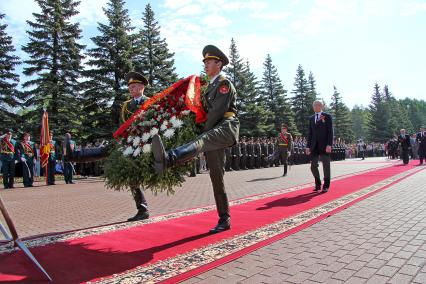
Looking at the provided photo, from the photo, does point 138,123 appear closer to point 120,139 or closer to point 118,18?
point 120,139

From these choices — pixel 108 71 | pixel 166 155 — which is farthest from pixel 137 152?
pixel 108 71

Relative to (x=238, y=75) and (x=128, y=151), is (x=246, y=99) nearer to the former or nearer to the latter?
(x=238, y=75)

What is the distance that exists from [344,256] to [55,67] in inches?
1187

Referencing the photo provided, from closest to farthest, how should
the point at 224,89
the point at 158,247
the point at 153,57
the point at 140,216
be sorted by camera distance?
the point at 158,247, the point at 224,89, the point at 140,216, the point at 153,57

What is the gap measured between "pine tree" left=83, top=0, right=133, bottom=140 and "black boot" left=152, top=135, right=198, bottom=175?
88.0ft

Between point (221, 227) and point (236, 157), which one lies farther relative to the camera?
point (236, 157)

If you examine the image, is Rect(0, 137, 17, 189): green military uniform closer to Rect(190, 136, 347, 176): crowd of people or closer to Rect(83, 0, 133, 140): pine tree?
Rect(190, 136, 347, 176): crowd of people

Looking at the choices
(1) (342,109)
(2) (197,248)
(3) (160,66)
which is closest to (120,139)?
(2) (197,248)

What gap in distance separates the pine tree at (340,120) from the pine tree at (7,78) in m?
56.9

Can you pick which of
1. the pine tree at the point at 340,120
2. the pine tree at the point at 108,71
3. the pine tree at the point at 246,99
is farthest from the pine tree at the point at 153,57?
the pine tree at the point at 340,120

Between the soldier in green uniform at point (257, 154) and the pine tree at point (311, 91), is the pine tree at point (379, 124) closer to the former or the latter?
the pine tree at point (311, 91)

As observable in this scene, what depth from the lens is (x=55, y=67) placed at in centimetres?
2919

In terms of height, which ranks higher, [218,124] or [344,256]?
[218,124]

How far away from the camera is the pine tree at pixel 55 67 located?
2784cm
